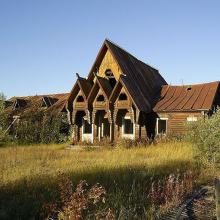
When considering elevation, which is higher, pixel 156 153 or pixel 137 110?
pixel 137 110

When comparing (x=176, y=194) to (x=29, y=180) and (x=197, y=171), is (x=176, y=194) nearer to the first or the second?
A: (x=197, y=171)

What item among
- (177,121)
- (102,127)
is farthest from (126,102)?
(102,127)

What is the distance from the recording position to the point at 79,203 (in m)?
4.73

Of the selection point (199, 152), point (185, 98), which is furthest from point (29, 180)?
point (185, 98)

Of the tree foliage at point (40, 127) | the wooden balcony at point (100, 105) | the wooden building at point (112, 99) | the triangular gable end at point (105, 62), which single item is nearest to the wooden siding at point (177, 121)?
the wooden building at point (112, 99)

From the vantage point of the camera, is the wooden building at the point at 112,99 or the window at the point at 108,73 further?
the window at the point at 108,73

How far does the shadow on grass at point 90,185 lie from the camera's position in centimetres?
599

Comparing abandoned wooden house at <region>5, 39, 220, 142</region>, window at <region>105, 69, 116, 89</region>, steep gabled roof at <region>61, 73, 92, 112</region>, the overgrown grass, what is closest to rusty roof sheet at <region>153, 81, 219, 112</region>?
abandoned wooden house at <region>5, 39, 220, 142</region>

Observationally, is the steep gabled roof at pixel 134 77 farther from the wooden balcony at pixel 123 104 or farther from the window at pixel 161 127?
the window at pixel 161 127

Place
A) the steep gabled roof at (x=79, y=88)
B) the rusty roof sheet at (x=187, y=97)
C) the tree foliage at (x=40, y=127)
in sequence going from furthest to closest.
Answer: the tree foliage at (x=40, y=127) → the steep gabled roof at (x=79, y=88) → the rusty roof sheet at (x=187, y=97)

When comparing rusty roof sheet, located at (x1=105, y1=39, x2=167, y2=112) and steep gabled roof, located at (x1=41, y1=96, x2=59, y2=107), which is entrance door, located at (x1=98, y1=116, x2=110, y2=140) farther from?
steep gabled roof, located at (x1=41, y1=96, x2=59, y2=107)

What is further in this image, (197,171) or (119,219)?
(197,171)

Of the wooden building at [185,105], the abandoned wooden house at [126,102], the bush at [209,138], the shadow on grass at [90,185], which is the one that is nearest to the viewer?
the shadow on grass at [90,185]

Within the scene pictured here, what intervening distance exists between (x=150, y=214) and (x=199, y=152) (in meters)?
5.53
